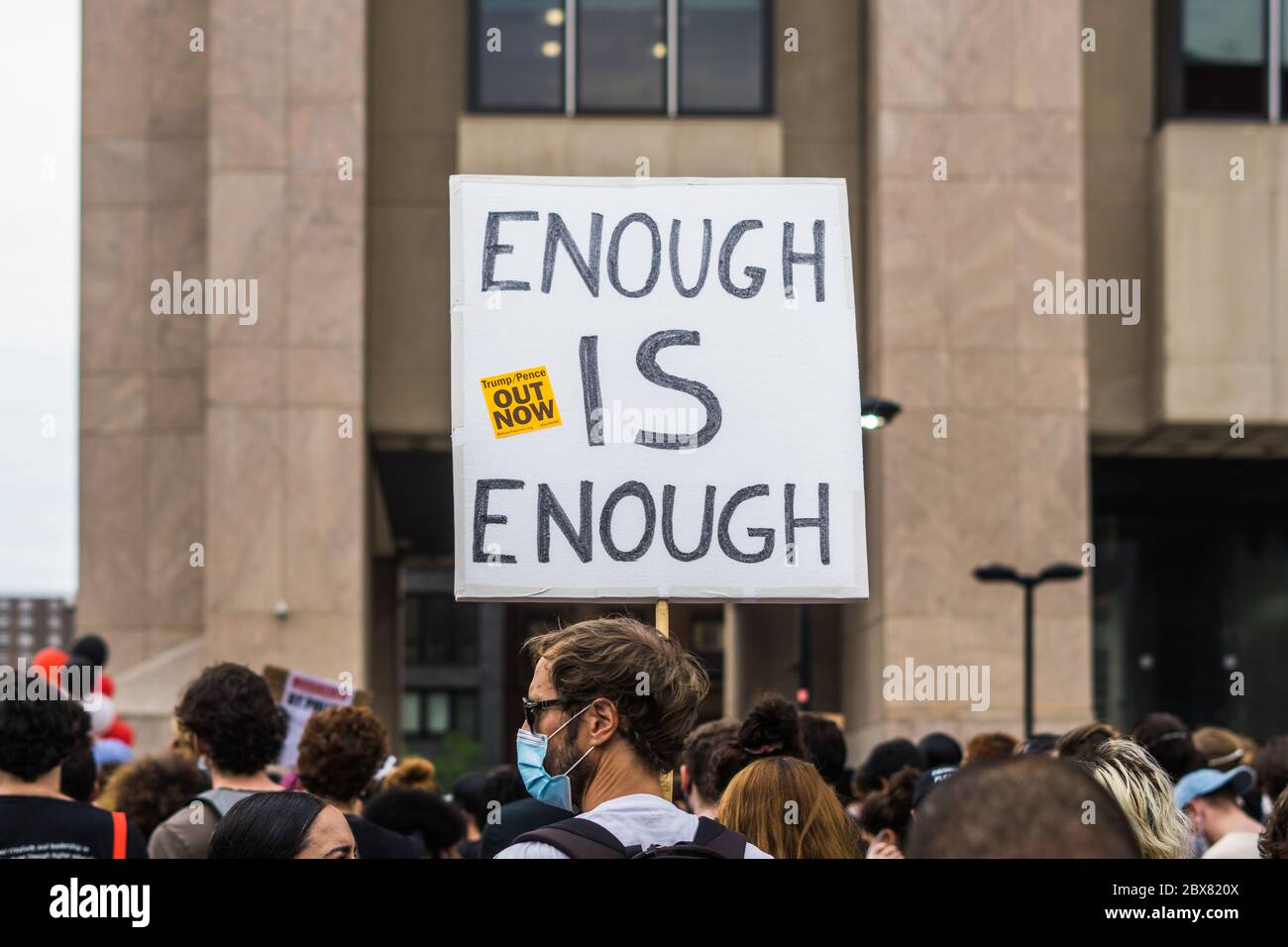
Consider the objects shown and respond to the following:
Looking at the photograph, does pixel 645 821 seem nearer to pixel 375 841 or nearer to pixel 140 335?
pixel 375 841

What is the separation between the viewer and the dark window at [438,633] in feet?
292

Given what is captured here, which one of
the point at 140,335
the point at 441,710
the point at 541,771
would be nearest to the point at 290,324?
the point at 140,335

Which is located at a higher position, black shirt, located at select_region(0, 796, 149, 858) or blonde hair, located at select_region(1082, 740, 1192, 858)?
blonde hair, located at select_region(1082, 740, 1192, 858)

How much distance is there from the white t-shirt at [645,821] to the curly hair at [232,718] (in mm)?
2246

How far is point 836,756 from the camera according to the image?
6375 millimetres

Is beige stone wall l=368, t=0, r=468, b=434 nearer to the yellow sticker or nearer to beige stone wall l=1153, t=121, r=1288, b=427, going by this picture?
beige stone wall l=1153, t=121, r=1288, b=427

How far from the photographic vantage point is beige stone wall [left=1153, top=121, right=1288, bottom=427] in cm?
2086

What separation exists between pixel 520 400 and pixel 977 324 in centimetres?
1631

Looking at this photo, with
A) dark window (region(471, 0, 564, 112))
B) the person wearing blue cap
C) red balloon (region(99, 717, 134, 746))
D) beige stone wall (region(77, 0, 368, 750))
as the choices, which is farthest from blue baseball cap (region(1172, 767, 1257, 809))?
dark window (region(471, 0, 564, 112))

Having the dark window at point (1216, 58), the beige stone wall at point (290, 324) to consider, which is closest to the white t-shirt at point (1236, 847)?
the beige stone wall at point (290, 324)

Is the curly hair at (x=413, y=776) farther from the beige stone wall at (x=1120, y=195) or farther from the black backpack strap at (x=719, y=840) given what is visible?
the beige stone wall at (x=1120, y=195)

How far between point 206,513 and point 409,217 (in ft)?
14.1

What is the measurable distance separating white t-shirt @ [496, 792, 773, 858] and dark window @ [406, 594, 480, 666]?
85740 mm

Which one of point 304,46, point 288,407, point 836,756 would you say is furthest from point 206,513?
point 836,756
